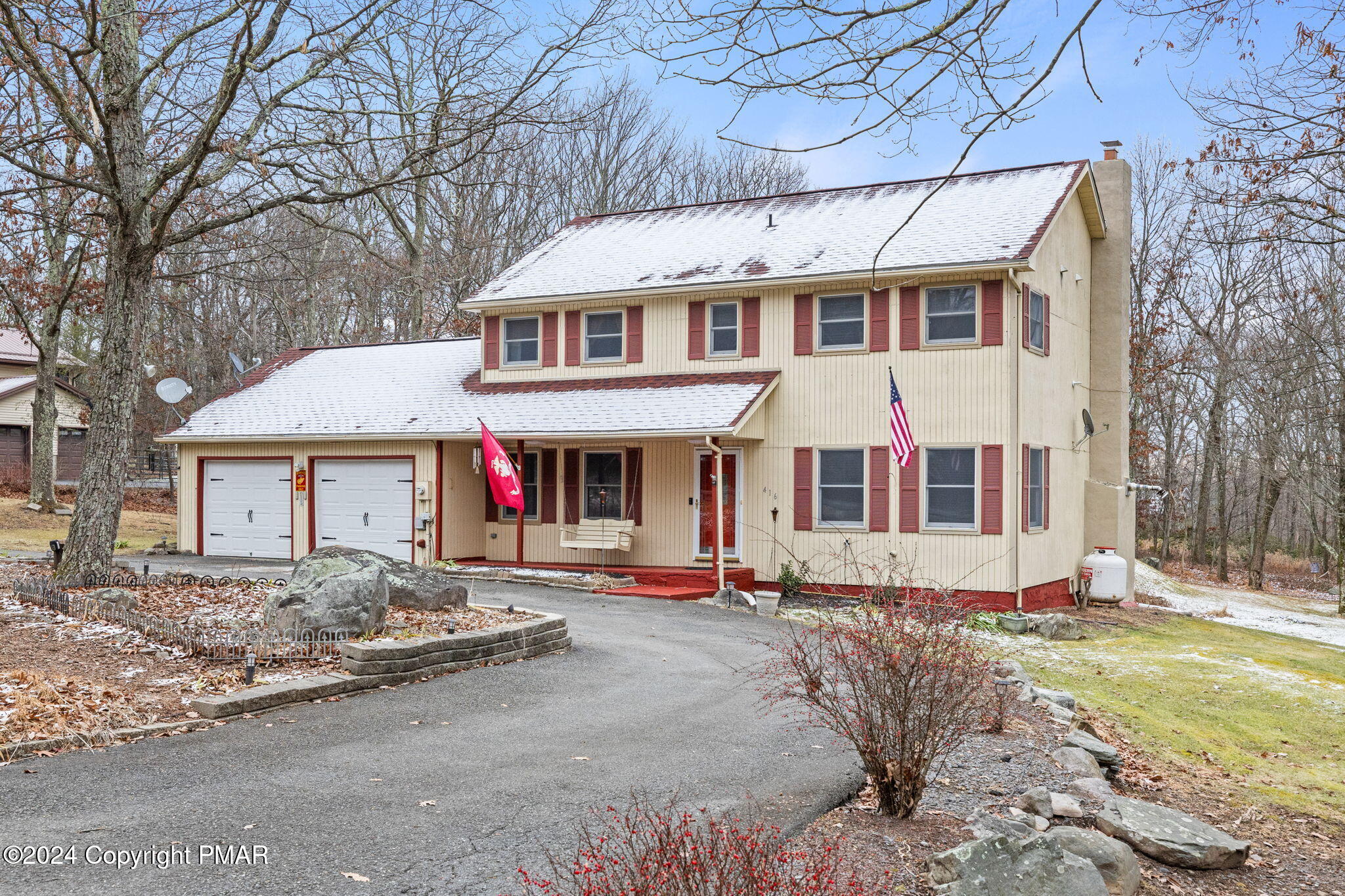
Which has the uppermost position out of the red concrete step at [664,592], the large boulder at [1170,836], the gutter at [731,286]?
the gutter at [731,286]

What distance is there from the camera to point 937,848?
→ 5.30 m

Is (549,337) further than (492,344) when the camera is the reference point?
No

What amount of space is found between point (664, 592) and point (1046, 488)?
6.88 m

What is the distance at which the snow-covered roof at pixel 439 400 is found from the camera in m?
17.7

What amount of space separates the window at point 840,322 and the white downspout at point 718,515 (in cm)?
267

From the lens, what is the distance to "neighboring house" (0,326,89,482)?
125 feet

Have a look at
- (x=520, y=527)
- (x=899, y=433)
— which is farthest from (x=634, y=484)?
(x=899, y=433)

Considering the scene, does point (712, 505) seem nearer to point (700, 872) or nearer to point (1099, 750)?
point (1099, 750)

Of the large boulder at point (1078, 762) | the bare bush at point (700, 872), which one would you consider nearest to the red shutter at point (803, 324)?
the large boulder at point (1078, 762)

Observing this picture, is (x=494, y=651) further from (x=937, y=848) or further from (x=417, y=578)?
(x=937, y=848)

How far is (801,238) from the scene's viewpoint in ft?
63.8

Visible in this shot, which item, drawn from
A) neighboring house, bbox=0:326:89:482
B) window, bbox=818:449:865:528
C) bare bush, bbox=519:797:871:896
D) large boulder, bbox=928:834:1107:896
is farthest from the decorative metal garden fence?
neighboring house, bbox=0:326:89:482

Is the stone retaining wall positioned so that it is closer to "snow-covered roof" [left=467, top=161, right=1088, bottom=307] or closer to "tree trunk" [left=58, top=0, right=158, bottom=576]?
"tree trunk" [left=58, top=0, right=158, bottom=576]

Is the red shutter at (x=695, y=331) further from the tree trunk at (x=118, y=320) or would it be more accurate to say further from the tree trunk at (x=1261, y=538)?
the tree trunk at (x=1261, y=538)
